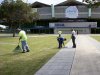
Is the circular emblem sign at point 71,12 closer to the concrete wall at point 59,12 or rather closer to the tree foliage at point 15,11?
the concrete wall at point 59,12

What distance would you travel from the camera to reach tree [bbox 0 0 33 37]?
72750 millimetres

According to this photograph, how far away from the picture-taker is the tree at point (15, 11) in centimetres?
7275

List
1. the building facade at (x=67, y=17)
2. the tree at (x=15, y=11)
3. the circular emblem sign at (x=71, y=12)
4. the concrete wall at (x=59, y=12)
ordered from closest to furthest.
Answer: the tree at (x=15, y=11) < the building facade at (x=67, y=17) < the circular emblem sign at (x=71, y=12) < the concrete wall at (x=59, y=12)

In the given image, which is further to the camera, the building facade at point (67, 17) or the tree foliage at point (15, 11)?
the building facade at point (67, 17)

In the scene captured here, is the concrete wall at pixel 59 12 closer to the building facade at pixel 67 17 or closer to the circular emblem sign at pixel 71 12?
the building facade at pixel 67 17

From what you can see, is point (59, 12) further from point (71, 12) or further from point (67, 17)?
point (71, 12)

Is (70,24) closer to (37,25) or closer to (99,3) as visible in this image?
(37,25)

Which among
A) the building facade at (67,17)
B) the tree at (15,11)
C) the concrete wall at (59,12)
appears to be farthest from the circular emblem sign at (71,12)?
the tree at (15,11)

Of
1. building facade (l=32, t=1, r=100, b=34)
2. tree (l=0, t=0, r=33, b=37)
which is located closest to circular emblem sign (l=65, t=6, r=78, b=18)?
building facade (l=32, t=1, r=100, b=34)

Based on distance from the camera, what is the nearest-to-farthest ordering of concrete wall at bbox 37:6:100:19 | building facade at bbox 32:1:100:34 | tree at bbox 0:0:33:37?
1. tree at bbox 0:0:33:37
2. building facade at bbox 32:1:100:34
3. concrete wall at bbox 37:6:100:19

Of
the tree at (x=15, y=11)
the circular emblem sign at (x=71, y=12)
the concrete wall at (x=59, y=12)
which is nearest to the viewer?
the tree at (x=15, y=11)

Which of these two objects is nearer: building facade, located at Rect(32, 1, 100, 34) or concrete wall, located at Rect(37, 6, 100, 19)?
building facade, located at Rect(32, 1, 100, 34)

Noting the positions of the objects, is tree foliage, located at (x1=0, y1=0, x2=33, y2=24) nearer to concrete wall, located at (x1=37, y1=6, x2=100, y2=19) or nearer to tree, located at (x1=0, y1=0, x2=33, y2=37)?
tree, located at (x1=0, y1=0, x2=33, y2=37)

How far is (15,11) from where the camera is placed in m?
72.9
